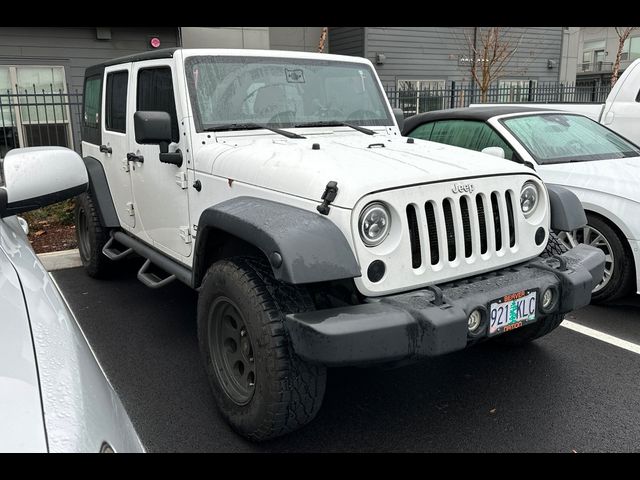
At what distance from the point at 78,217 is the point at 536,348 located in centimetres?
445

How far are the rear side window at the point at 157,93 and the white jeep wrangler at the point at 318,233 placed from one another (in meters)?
0.02

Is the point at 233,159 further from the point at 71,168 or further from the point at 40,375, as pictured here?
the point at 40,375

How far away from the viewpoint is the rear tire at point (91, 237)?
5.33 m

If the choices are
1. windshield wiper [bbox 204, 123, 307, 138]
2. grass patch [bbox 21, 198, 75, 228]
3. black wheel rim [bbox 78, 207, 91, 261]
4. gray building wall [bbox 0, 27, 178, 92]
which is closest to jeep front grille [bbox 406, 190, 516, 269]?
windshield wiper [bbox 204, 123, 307, 138]

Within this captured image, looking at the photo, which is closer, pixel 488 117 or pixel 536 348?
pixel 536 348

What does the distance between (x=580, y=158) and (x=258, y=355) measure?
12.9ft

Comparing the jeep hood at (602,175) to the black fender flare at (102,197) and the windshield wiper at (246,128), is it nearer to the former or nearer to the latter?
the windshield wiper at (246,128)

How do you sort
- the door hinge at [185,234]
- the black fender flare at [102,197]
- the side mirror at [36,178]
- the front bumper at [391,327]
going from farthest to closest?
the black fender flare at [102,197] < the door hinge at [185,234] < the front bumper at [391,327] < the side mirror at [36,178]

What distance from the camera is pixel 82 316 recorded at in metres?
4.81

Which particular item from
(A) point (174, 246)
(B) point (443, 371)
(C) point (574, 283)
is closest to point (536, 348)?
(B) point (443, 371)

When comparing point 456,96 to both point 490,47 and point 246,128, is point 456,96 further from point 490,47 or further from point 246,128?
point 246,128

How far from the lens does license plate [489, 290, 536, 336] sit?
276cm

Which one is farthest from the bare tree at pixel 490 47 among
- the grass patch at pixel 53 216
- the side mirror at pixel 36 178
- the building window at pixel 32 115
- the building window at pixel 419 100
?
the side mirror at pixel 36 178

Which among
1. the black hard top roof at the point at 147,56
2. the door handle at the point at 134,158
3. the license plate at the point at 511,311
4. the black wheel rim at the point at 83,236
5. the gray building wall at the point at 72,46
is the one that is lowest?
the black wheel rim at the point at 83,236
